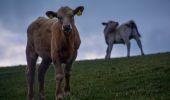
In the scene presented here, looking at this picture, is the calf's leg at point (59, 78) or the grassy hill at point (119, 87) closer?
the calf's leg at point (59, 78)

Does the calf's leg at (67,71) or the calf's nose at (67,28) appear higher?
the calf's nose at (67,28)

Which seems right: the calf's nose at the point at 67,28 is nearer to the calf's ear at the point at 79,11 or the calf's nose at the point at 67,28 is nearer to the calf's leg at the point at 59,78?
the calf's leg at the point at 59,78

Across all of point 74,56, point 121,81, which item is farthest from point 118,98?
point 121,81

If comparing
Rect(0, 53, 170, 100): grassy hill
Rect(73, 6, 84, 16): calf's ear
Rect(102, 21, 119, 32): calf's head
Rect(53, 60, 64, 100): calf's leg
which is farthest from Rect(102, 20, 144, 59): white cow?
Rect(53, 60, 64, 100): calf's leg

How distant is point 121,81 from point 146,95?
16.9 feet

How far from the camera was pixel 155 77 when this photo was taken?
59.0 ft

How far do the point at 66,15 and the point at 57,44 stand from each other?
2.80ft

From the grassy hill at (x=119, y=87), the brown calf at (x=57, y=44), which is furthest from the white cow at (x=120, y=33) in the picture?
the brown calf at (x=57, y=44)

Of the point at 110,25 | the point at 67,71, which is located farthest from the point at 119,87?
the point at 110,25

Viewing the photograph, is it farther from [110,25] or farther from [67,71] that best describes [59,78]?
[110,25]

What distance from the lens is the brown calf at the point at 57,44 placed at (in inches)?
526

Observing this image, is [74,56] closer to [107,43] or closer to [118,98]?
[118,98]

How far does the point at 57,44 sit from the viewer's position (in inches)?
534

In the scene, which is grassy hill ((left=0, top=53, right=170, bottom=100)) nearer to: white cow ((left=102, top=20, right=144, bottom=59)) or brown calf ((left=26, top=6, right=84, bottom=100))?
brown calf ((left=26, top=6, right=84, bottom=100))
